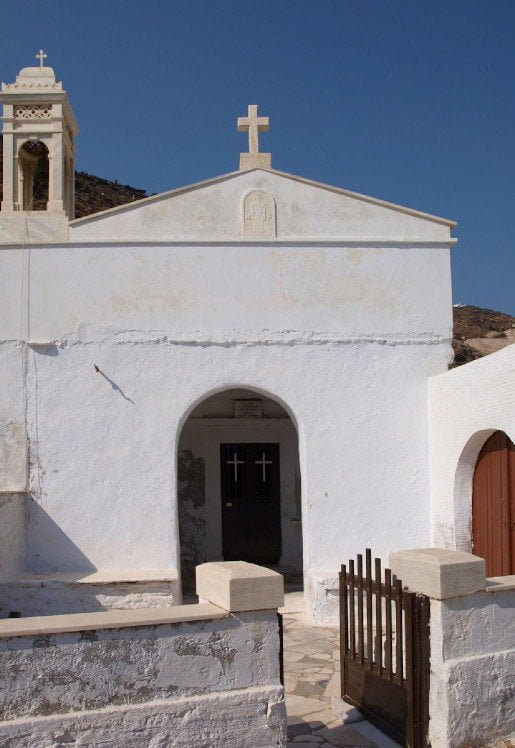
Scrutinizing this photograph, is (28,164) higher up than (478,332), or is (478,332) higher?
(28,164)

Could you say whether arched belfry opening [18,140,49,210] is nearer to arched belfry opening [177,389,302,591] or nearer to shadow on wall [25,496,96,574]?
shadow on wall [25,496,96,574]

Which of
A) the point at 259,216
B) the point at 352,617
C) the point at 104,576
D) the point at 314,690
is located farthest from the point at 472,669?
the point at 259,216

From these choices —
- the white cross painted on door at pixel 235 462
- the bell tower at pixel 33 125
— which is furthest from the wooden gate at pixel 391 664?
the white cross painted on door at pixel 235 462

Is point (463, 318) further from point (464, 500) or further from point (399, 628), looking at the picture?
point (399, 628)

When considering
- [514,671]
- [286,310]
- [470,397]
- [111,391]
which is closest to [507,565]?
[470,397]

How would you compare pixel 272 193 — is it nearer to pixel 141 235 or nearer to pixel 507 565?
pixel 141 235

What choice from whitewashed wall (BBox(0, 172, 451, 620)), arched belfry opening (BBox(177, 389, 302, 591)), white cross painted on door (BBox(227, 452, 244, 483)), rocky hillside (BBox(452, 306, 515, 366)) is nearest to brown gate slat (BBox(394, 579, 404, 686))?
whitewashed wall (BBox(0, 172, 451, 620))

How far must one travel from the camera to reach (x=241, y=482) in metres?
13.2

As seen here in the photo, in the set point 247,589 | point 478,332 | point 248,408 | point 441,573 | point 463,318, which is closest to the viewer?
point 247,589

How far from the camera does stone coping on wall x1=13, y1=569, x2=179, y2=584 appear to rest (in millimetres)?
8969

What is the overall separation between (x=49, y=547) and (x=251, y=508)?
441cm

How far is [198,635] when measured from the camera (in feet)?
15.6

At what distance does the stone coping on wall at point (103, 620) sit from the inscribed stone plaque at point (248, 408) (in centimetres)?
814

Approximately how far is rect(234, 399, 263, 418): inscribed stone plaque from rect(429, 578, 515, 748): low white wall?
770 centimetres
